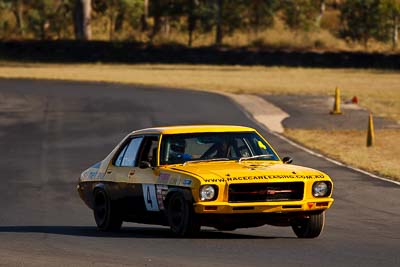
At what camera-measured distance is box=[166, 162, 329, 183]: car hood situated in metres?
12.6

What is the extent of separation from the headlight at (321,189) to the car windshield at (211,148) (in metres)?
1.14

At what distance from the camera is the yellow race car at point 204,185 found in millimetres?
12523

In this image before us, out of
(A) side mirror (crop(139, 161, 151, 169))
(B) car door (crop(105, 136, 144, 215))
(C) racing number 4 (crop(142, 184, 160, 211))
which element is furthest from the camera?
(B) car door (crop(105, 136, 144, 215))

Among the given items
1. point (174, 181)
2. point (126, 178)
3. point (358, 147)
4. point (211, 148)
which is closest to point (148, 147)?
point (126, 178)

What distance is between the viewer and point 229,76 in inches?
2382

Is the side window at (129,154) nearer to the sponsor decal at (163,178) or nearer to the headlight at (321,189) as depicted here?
the sponsor decal at (163,178)

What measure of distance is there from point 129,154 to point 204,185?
2246 millimetres

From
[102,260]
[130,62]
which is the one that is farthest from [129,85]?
[102,260]

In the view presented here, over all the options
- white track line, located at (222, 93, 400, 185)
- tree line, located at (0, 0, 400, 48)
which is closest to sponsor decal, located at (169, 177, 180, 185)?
white track line, located at (222, 93, 400, 185)

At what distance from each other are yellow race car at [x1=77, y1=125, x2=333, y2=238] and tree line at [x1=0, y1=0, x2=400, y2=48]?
66.2 metres

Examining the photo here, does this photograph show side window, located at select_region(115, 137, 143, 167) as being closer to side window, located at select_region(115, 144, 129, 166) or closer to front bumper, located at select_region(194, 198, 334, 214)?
side window, located at select_region(115, 144, 129, 166)

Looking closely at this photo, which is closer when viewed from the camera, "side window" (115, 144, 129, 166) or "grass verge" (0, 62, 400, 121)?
"side window" (115, 144, 129, 166)

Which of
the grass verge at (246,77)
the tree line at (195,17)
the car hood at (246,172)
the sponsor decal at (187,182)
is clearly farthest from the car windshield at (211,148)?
the tree line at (195,17)

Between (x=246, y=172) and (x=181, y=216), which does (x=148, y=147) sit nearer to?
(x=181, y=216)
